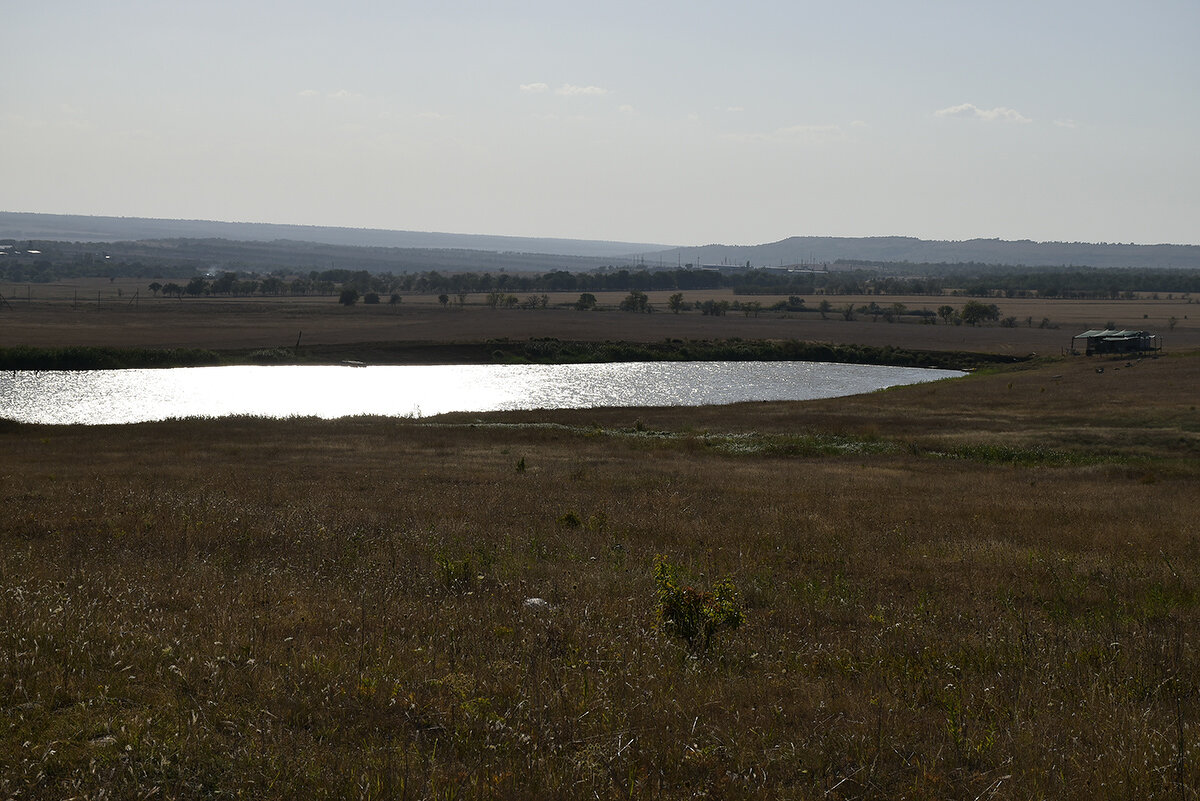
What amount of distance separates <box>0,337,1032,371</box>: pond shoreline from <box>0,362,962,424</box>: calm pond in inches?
161

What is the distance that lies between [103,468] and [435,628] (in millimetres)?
23467

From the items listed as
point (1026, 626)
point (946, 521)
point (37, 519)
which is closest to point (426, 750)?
point (1026, 626)

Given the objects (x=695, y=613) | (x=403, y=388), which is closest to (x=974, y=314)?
(x=403, y=388)

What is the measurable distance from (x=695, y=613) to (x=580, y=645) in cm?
128

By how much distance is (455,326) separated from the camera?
14400 cm

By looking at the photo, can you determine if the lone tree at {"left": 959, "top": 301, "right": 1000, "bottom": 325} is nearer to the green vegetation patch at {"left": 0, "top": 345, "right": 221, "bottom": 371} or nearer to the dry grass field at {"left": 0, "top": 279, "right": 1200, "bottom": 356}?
the dry grass field at {"left": 0, "top": 279, "right": 1200, "bottom": 356}

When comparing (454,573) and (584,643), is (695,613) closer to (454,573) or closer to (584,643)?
(584,643)

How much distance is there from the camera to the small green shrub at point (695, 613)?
30.1ft

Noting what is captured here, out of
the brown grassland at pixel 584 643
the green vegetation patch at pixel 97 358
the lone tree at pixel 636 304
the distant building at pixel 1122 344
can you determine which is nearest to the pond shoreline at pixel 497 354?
the green vegetation patch at pixel 97 358

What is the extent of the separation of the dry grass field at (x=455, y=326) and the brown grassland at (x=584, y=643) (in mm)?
105816

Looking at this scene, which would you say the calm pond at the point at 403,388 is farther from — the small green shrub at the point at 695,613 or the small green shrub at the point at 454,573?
the small green shrub at the point at 695,613

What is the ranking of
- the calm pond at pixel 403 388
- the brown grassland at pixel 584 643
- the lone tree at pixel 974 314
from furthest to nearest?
the lone tree at pixel 974 314 → the calm pond at pixel 403 388 → the brown grassland at pixel 584 643

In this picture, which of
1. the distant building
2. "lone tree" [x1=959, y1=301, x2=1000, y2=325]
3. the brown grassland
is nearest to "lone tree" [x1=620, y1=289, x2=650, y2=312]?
"lone tree" [x1=959, y1=301, x2=1000, y2=325]

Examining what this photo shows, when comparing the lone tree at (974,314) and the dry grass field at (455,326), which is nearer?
the dry grass field at (455,326)
